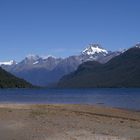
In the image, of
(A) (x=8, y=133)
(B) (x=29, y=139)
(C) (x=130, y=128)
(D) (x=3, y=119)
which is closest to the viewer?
(B) (x=29, y=139)

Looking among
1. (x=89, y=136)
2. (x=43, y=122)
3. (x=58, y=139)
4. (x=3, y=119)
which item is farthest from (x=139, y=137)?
(x=3, y=119)

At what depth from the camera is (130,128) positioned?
31688mm

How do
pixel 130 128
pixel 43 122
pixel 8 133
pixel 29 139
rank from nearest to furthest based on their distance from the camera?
pixel 29 139, pixel 8 133, pixel 130 128, pixel 43 122

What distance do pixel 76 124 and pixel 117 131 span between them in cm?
467

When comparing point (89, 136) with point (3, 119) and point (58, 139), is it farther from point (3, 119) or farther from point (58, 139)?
point (3, 119)

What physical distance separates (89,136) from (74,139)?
62.7 inches

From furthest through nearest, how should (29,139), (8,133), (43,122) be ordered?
(43,122) → (8,133) → (29,139)

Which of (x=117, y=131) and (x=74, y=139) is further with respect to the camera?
(x=117, y=131)

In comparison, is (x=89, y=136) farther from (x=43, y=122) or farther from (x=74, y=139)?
(x=43, y=122)

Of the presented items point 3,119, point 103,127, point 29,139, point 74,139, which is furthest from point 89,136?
point 3,119

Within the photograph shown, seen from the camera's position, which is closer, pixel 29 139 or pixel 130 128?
pixel 29 139

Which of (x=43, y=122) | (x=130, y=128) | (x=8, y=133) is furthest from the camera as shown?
(x=43, y=122)

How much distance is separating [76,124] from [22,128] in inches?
202

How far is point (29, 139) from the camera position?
81.5ft
